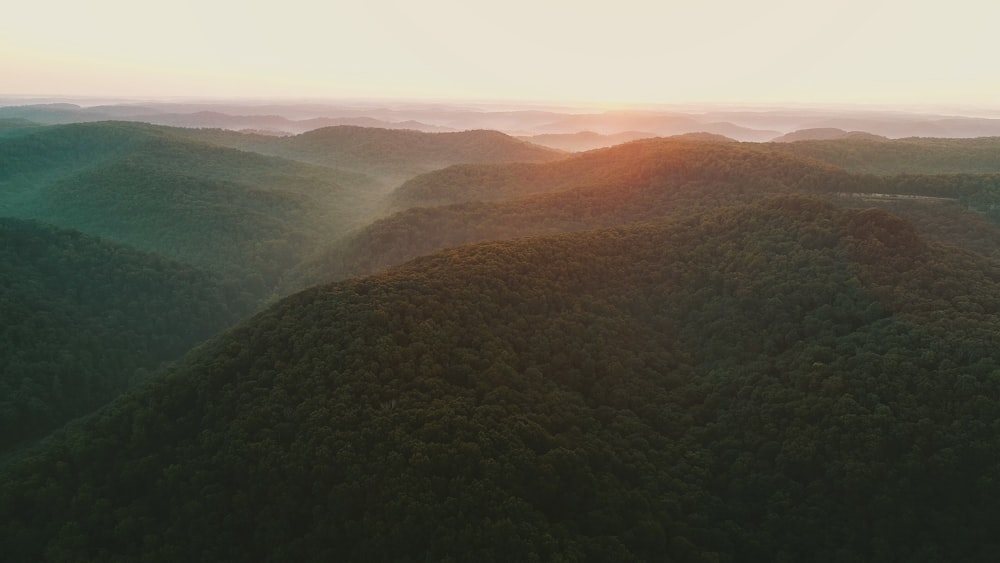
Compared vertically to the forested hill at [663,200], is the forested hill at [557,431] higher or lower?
lower

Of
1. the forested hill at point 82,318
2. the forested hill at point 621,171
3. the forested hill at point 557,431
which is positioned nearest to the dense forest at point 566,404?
the forested hill at point 557,431

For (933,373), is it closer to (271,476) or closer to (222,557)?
(271,476)

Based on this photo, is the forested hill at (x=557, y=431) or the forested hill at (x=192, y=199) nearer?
the forested hill at (x=557, y=431)

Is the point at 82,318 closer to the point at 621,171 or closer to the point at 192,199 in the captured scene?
the point at 192,199

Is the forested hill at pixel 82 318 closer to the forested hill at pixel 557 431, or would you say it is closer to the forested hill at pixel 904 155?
the forested hill at pixel 557 431

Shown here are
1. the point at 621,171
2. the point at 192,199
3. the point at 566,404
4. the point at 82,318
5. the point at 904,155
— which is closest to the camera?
the point at 566,404

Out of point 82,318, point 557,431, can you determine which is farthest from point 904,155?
point 82,318

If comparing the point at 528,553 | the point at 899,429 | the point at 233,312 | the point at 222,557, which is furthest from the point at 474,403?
the point at 233,312

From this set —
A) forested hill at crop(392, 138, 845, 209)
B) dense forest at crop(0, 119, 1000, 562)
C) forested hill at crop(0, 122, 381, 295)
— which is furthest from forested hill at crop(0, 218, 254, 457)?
forested hill at crop(392, 138, 845, 209)
